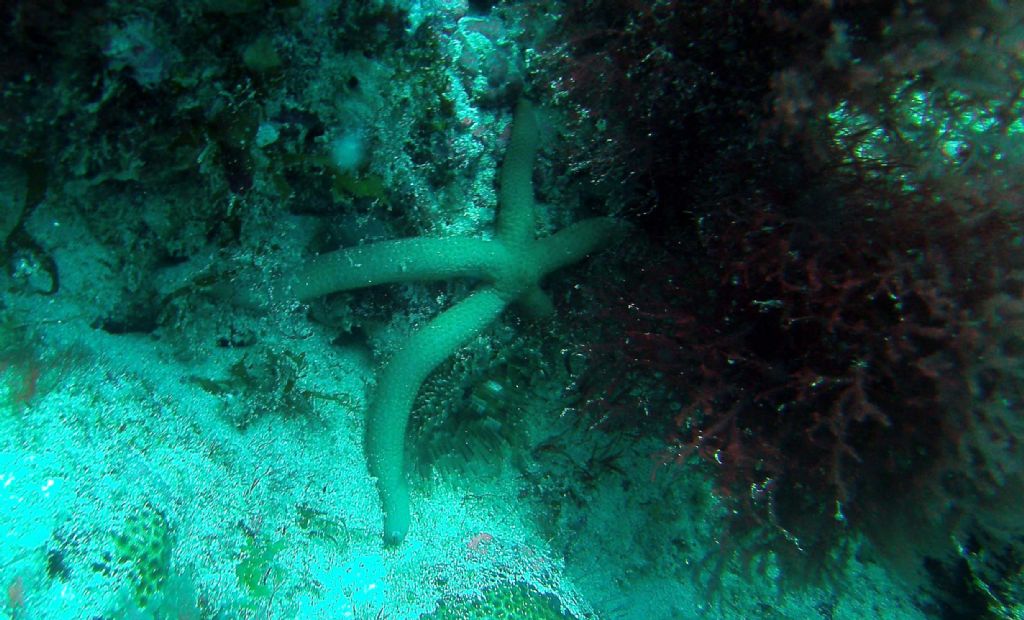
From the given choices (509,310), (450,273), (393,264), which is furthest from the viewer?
(509,310)

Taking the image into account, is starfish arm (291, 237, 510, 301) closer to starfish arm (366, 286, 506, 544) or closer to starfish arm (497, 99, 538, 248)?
starfish arm (497, 99, 538, 248)

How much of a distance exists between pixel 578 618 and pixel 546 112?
298 centimetres

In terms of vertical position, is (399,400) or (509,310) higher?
(509,310)

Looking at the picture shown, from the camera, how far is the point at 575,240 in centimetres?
324

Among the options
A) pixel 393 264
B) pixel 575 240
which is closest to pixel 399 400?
pixel 393 264

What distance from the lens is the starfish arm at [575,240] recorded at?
10.6ft

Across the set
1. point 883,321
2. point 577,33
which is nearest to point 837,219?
point 883,321

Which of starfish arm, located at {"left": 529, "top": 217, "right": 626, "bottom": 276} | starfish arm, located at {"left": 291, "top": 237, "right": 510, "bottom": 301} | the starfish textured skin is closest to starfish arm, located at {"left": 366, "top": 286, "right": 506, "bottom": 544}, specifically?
the starfish textured skin

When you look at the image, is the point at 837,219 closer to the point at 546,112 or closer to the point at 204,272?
the point at 546,112

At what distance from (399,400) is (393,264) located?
809 mm

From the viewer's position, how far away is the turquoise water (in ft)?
7.07

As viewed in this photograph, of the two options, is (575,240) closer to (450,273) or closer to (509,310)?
(509,310)

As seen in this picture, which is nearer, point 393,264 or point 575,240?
point 393,264

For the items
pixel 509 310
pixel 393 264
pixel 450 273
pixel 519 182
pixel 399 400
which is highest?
pixel 519 182
